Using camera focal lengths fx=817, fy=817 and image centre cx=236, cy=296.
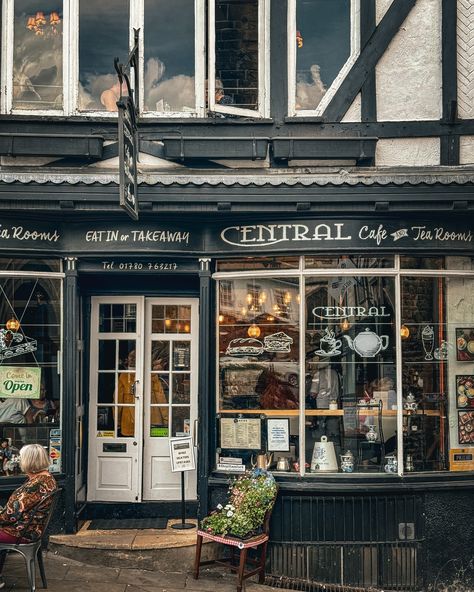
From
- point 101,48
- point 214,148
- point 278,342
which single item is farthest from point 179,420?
point 101,48

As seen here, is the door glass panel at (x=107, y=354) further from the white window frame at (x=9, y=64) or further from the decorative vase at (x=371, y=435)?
the decorative vase at (x=371, y=435)

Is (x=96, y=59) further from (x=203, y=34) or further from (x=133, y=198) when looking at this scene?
(x=133, y=198)

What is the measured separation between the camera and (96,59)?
10.3 meters

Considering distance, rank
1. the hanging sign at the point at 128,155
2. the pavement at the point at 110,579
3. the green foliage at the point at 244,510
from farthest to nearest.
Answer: the green foliage at the point at 244,510, the pavement at the point at 110,579, the hanging sign at the point at 128,155

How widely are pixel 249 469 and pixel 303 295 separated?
7.28 ft

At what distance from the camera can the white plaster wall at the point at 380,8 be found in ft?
33.2

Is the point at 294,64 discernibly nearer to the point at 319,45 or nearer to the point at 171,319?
the point at 319,45

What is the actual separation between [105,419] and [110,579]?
8.07 feet

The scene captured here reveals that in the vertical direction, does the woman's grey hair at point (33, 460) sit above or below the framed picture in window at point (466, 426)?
below

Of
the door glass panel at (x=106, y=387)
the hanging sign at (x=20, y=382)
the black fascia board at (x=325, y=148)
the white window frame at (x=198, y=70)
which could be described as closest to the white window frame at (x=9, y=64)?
the white window frame at (x=198, y=70)

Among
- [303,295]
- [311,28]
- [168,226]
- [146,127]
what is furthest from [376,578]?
[311,28]

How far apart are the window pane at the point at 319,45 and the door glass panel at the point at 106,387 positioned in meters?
4.26

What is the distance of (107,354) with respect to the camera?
10.9m

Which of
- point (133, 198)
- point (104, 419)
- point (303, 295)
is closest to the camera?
point (133, 198)
